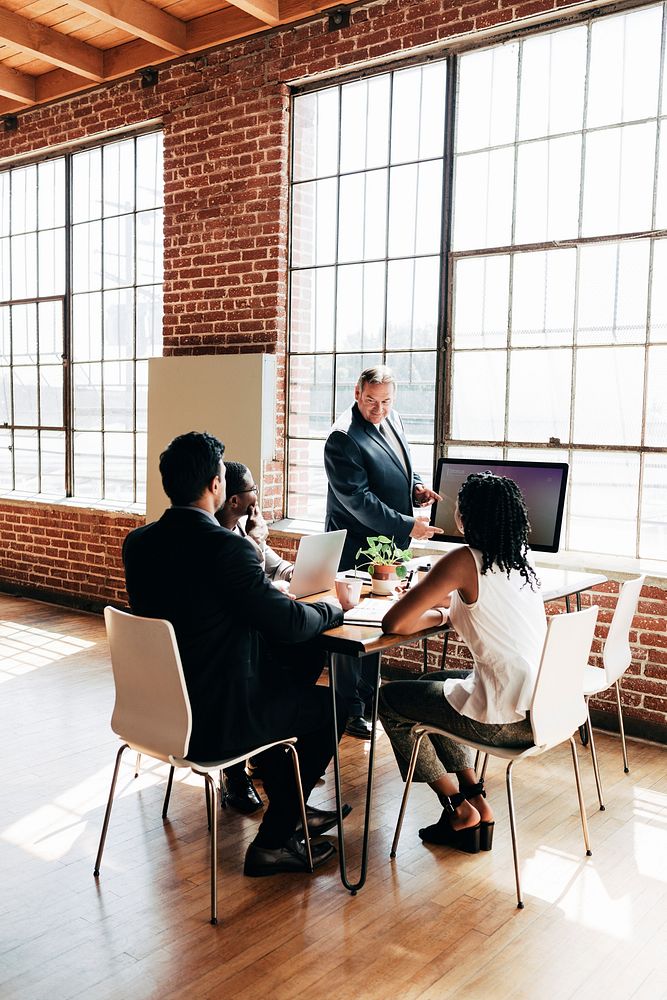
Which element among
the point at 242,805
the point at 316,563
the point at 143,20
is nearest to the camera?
the point at 316,563

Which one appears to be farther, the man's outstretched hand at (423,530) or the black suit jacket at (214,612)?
the man's outstretched hand at (423,530)

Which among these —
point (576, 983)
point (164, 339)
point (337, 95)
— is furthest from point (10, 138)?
point (576, 983)

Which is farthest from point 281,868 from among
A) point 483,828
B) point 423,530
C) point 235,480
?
point 423,530

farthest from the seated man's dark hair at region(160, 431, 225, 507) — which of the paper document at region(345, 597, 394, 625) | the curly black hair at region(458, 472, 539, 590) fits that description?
the curly black hair at region(458, 472, 539, 590)

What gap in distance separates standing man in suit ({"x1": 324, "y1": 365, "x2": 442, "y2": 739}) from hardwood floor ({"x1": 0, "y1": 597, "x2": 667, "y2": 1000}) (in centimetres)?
103

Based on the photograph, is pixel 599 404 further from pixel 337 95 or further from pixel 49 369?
pixel 49 369

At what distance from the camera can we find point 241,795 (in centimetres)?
356

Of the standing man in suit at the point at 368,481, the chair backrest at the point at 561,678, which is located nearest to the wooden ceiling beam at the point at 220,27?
the standing man in suit at the point at 368,481

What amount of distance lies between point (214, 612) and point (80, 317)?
5119 mm

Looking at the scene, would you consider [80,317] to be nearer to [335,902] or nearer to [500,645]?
[500,645]

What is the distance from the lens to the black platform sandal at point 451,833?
10.4 feet

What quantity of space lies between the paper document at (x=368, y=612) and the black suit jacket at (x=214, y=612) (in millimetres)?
287

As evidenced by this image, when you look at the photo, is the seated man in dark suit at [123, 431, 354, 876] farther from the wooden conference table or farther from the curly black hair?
the curly black hair

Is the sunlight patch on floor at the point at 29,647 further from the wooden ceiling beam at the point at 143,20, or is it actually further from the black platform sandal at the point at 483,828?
the wooden ceiling beam at the point at 143,20
